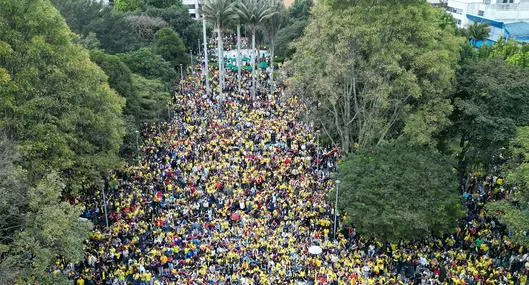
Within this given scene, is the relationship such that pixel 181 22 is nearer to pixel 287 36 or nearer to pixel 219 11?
pixel 287 36

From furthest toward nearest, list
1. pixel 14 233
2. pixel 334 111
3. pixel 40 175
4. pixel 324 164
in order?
pixel 324 164 < pixel 334 111 < pixel 40 175 < pixel 14 233

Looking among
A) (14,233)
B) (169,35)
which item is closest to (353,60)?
(14,233)

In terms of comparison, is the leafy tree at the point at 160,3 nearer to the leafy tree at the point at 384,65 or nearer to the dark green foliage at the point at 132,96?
the dark green foliage at the point at 132,96

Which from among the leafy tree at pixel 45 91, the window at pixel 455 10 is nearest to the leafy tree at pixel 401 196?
the leafy tree at pixel 45 91

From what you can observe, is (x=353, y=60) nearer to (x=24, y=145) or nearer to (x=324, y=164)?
(x=324, y=164)

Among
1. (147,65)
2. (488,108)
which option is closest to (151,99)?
(147,65)

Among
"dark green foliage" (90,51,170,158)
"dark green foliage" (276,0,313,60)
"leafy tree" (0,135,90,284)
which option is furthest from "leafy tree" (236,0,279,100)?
"leafy tree" (0,135,90,284)
